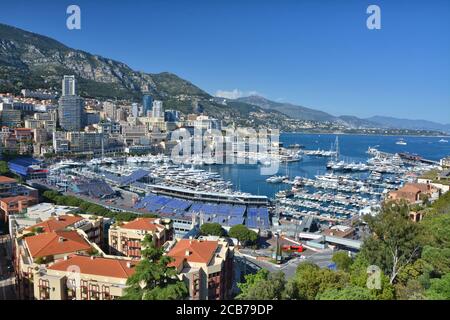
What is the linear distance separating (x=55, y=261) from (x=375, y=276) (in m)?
A: 4.11

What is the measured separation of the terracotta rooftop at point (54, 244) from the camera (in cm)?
559

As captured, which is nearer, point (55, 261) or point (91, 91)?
point (55, 261)

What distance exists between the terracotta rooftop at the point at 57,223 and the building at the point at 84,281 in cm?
201

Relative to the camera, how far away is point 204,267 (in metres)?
5.41

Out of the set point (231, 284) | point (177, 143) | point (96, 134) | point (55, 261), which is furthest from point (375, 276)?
point (177, 143)

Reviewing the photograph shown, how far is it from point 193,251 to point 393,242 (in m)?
2.75

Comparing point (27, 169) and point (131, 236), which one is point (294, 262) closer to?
point (131, 236)

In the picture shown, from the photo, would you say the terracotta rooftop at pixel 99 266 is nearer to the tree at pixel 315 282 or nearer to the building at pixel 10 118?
the tree at pixel 315 282

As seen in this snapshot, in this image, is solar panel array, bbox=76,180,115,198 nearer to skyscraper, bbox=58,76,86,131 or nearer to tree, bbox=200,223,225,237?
tree, bbox=200,223,225,237

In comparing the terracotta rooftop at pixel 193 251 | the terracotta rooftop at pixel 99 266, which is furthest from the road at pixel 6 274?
the terracotta rooftop at pixel 193 251

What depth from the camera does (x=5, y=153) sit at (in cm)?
2222

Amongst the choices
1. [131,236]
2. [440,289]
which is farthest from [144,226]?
[440,289]
